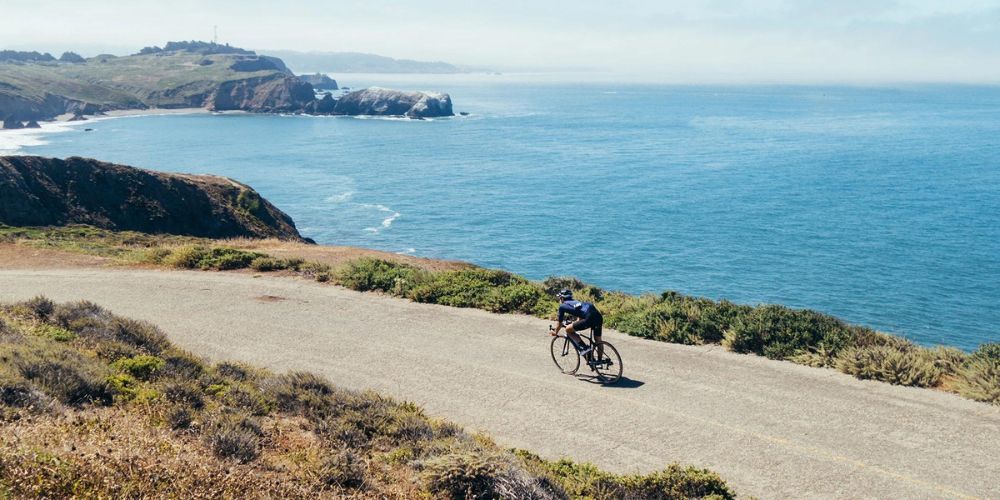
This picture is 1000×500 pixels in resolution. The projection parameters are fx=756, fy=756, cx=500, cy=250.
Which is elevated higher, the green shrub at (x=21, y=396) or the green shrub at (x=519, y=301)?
the green shrub at (x=21, y=396)

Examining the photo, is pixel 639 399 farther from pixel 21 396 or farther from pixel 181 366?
pixel 21 396

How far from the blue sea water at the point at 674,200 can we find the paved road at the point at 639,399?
1089 inches

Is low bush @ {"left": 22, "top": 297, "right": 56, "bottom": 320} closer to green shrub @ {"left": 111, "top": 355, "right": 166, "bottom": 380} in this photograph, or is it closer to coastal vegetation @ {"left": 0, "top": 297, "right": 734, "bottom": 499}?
coastal vegetation @ {"left": 0, "top": 297, "right": 734, "bottom": 499}

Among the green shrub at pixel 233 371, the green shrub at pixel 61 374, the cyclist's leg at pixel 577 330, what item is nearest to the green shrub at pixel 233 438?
the green shrub at pixel 61 374

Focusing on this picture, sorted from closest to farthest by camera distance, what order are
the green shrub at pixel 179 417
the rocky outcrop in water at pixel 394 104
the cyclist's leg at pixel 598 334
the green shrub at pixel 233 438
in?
the green shrub at pixel 233 438
the green shrub at pixel 179 417
the cyclist's leg at pixel 598 334
the rocky outcrop in water at pixel 394 104

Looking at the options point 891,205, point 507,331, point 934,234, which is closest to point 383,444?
point 507,331

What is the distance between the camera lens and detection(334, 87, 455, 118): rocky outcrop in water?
17838 cm

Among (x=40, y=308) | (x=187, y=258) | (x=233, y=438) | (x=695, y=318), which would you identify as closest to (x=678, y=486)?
(x=233, y=438)

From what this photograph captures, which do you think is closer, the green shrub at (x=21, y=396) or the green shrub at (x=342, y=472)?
the green shrub at (x=342, y=472)

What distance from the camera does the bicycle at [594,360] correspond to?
1495 centimetres

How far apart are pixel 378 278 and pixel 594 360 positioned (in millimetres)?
10026

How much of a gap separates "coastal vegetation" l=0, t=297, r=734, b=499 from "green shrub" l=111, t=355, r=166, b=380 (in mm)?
29

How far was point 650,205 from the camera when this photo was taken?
74.2 metres

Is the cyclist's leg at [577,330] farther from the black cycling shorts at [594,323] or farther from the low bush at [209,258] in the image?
the low bush at [209,258]
